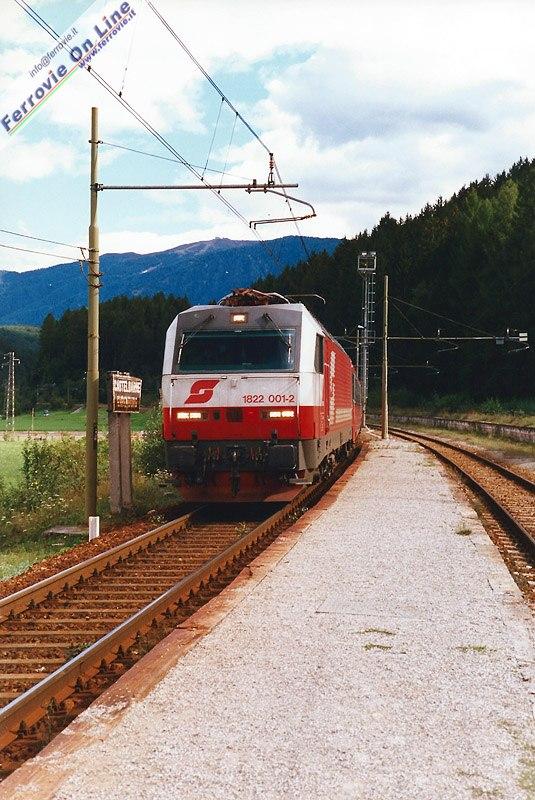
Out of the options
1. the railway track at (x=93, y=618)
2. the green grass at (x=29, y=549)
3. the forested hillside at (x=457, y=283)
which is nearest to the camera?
the railway track at (x=93, y=618)

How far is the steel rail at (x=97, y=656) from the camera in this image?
4984 mm

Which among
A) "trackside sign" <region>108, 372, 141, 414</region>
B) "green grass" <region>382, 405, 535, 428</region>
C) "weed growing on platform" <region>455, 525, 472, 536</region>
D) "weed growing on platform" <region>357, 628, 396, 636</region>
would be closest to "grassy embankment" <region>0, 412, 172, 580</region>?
"trackside sign" <region>108, 372, 141, 414</region>

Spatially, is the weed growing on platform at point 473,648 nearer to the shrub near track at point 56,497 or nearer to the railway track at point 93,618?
the railway track at point 93,618

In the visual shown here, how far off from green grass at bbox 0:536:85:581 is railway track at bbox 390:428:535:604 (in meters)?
6.09

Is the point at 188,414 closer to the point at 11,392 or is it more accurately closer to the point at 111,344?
the point at 11,392

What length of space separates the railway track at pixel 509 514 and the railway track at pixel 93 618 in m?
3.18

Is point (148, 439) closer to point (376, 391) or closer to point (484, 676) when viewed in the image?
point (484, 676)

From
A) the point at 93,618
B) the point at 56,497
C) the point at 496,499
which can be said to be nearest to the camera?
the point at 93,618

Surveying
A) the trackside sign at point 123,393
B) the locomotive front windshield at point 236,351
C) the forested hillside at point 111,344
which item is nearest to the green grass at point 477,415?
the trackside sign at point 123,393

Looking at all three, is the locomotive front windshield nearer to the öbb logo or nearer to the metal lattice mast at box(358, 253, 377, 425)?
the öbb logo

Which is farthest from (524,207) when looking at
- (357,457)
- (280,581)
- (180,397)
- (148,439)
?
(280,581)

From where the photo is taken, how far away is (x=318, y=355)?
14164 mm

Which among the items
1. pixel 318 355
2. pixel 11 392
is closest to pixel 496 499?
pixel 318 355

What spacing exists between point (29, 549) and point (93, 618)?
Answer: 20.2 feet
